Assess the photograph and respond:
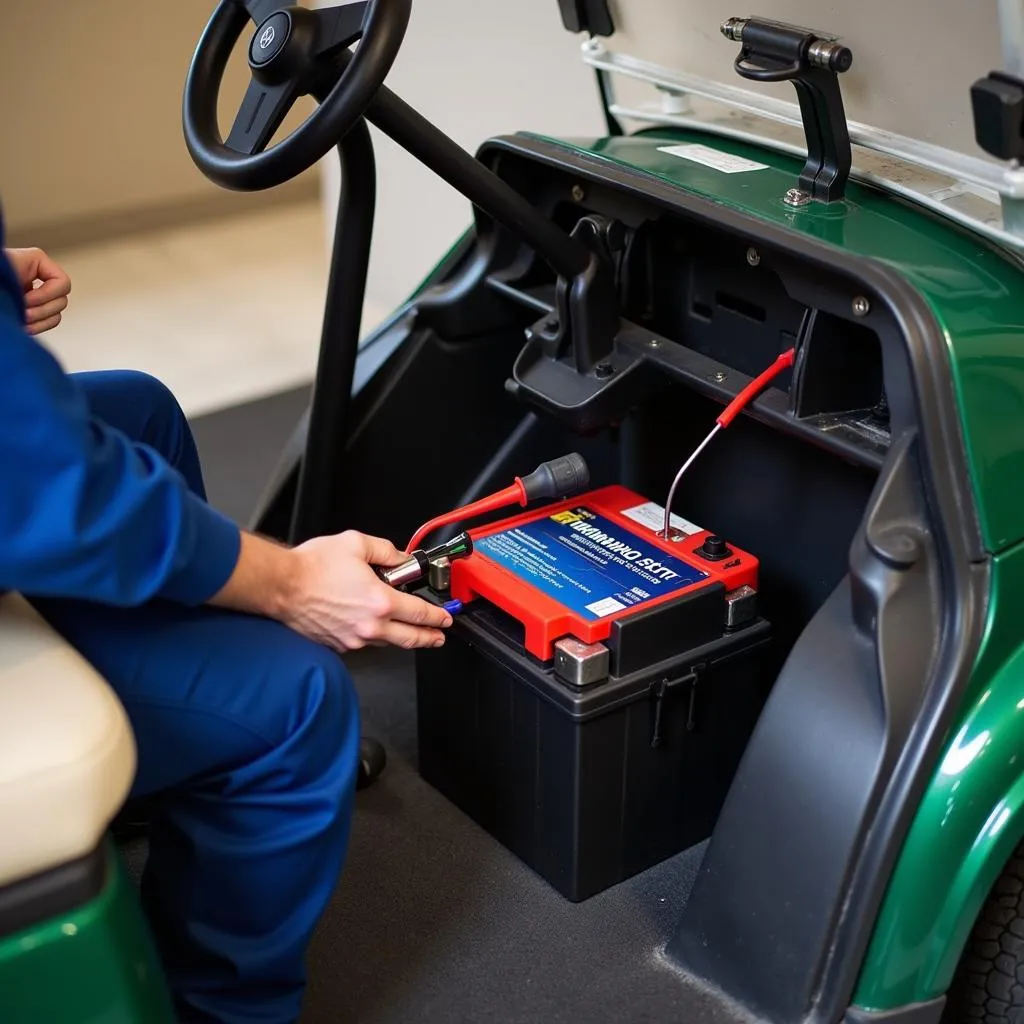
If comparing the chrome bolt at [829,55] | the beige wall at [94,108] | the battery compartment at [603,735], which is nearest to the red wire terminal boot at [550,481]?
the battery compartment at [603,735]

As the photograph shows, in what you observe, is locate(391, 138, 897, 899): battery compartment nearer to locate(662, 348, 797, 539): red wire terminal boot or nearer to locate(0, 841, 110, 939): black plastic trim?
locate(662, 348, 797, 539): red wire terminal boot

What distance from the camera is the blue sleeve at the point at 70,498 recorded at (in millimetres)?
909

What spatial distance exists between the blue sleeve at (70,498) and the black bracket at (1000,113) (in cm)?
71

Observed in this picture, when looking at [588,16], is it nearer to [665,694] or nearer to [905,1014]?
[665,694]

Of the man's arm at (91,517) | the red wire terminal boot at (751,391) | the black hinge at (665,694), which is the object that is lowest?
the black hinge at (665,694)

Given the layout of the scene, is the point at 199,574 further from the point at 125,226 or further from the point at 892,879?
the point at 125,226

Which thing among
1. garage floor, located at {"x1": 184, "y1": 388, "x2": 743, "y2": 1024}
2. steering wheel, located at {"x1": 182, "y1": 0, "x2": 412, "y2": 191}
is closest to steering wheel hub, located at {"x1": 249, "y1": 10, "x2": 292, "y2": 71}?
steering wheel, located at {"x1": 182, "y1": 0, "x2": 412, "y2": 191}

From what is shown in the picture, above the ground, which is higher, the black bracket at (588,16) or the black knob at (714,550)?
the black bracket at (588,16)

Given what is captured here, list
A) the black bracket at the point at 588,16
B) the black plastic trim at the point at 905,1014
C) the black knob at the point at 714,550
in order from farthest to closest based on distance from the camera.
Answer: the black bracket at the point at 588,16 < the black knob at the point at 714,550 < the black plastic trim at the point at 905,1014

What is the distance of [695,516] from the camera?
163 centimetres

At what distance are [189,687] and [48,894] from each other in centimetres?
19

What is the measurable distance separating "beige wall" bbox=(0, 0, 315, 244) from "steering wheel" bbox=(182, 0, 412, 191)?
6.85 feet

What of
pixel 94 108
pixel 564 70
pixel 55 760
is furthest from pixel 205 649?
pixel 94 108

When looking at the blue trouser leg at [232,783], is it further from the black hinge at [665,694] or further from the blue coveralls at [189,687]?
the black hinge at [665,694]
